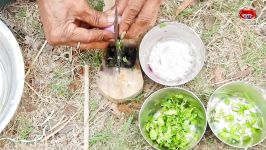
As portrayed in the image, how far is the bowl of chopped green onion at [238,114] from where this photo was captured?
8.20ft

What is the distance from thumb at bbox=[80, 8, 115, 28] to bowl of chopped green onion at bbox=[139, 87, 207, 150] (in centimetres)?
43

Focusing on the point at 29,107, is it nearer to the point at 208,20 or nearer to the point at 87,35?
the point at 87,35

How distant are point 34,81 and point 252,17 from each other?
44.5 inches

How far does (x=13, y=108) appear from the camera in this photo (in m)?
2.40

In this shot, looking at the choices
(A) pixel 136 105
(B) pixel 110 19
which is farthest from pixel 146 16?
(A) pixel 136 105

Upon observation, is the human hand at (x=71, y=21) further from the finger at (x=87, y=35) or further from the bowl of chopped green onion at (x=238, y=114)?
the bowl of chopped green onion at (x=238, y=114)

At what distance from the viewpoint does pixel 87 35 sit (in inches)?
86.1

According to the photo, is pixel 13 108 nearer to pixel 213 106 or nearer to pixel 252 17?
pixel 213 106

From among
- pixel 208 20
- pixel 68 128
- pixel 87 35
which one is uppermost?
pixel 87 35

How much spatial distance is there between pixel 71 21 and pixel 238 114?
3.00ft

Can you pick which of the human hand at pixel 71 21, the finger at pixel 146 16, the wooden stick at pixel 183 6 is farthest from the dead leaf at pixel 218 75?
the human hand at pixel 71 21

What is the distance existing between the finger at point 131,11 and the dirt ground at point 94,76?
477 millimetres

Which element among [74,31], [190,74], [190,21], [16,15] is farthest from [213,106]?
[16,15]

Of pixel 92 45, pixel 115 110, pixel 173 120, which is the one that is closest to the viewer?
pixel 92 45
